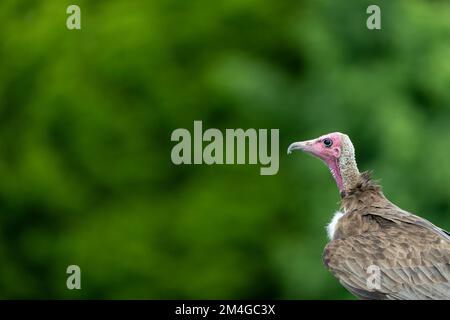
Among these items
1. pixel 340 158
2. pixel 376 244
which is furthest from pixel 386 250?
pixel 340 158

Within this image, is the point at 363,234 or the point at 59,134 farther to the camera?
the point at 59,134

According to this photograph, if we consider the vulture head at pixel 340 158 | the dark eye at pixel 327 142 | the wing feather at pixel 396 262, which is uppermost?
the dark eye at pixel 327 142

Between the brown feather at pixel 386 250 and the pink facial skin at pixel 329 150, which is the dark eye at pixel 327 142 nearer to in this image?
the pink facial skin at pixel 329 150

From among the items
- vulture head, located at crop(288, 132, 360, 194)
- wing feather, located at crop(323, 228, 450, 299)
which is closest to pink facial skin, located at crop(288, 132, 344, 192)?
vulture head, located at crop(288, 132, 360, 194)

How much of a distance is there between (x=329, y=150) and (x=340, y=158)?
11 centimetres

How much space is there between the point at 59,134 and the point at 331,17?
11.2 feet

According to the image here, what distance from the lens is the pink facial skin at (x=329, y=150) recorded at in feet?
9.78

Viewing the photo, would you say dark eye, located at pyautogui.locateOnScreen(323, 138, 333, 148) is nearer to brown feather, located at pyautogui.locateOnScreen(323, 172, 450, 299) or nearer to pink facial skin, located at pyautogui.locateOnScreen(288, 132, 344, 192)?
pink facial skin, located at pyautogui.locateOnScreen(288, 132, 344, 192)

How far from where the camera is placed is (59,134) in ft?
36.7

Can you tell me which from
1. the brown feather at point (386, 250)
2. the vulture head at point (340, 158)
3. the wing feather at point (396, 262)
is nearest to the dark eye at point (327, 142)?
the vulture head at point (340, 158)

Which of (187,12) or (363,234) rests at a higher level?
(187,12)

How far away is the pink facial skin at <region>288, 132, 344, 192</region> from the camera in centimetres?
298
